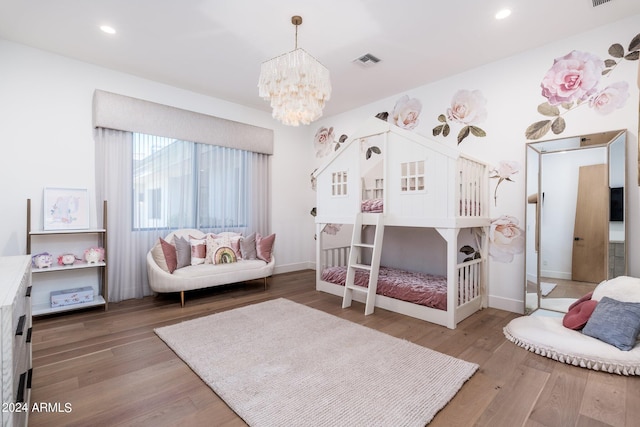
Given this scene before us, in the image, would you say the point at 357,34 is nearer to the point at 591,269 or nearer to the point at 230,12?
the point at 230,12

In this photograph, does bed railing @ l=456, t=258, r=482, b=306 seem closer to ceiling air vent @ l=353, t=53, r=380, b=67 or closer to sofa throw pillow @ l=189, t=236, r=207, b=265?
ceiling air vent @ l=353, t=53, r=380, b=67

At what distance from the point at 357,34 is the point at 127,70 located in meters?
2.67

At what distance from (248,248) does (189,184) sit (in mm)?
1183

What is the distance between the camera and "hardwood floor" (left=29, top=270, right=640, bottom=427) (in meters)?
1.48

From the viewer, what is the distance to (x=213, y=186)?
4230mm

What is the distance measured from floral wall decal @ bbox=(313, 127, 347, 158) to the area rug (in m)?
3.08

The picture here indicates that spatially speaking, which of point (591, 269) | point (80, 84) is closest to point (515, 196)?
point (591, 269)

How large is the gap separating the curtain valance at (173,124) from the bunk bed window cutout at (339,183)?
62.6 inches

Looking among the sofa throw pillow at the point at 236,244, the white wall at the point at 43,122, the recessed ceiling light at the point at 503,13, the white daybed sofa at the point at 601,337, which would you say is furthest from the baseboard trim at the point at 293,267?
the recessed ceiling light at the point at 503,13

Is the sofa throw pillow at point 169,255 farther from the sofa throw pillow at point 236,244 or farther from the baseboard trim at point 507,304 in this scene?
the baseboard trim at point 507,304

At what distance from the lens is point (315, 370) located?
191cm

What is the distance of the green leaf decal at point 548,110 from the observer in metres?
2.84

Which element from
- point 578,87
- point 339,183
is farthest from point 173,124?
point 578,87

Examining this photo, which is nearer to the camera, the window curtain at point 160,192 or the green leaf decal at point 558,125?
the green leaf decal at point 558,125
